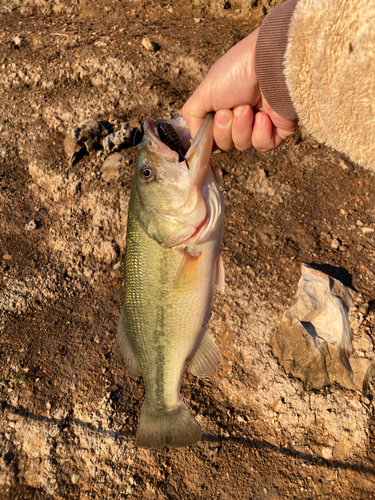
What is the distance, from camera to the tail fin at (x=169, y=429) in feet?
6.95

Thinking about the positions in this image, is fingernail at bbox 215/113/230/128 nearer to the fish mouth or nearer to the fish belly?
the fish mouth

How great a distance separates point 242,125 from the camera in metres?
2.39

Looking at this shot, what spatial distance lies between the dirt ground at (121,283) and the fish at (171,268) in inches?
54.0

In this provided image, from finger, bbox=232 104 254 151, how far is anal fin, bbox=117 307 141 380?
4.50 feet

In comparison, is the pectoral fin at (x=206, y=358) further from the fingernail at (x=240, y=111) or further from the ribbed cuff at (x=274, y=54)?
the ribbed cuff at (x=274, y=54)

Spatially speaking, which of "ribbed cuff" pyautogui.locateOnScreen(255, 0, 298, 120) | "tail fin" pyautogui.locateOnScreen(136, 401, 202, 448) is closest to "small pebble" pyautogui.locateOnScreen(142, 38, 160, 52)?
"ribbed cuff" pyautogui.locateOnScreen(255, 0, 298, 120)

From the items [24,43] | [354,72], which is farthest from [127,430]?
[24,43]

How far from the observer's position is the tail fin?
6.95ft

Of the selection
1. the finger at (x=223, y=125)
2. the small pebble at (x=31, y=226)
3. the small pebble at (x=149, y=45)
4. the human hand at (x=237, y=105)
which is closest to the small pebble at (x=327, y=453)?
the human hand at (x=237, y=105)

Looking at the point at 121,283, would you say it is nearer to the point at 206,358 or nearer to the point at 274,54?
the point at 206,358

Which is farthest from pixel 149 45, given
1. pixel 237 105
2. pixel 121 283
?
pixel 237 105

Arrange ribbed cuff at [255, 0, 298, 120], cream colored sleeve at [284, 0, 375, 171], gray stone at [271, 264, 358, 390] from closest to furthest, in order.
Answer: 1. cream colored sleeve at [284, 0, 375, 171]
2. ribbed cuff at [255, 0, 298, 120]
3. gray stone at [271, 264, 358, 390]

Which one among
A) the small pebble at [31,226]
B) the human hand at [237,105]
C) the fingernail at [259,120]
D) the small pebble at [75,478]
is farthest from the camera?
the small pebble at [31,226]

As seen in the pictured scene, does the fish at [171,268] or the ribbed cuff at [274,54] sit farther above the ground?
the ribbed cuff at [274,54]
